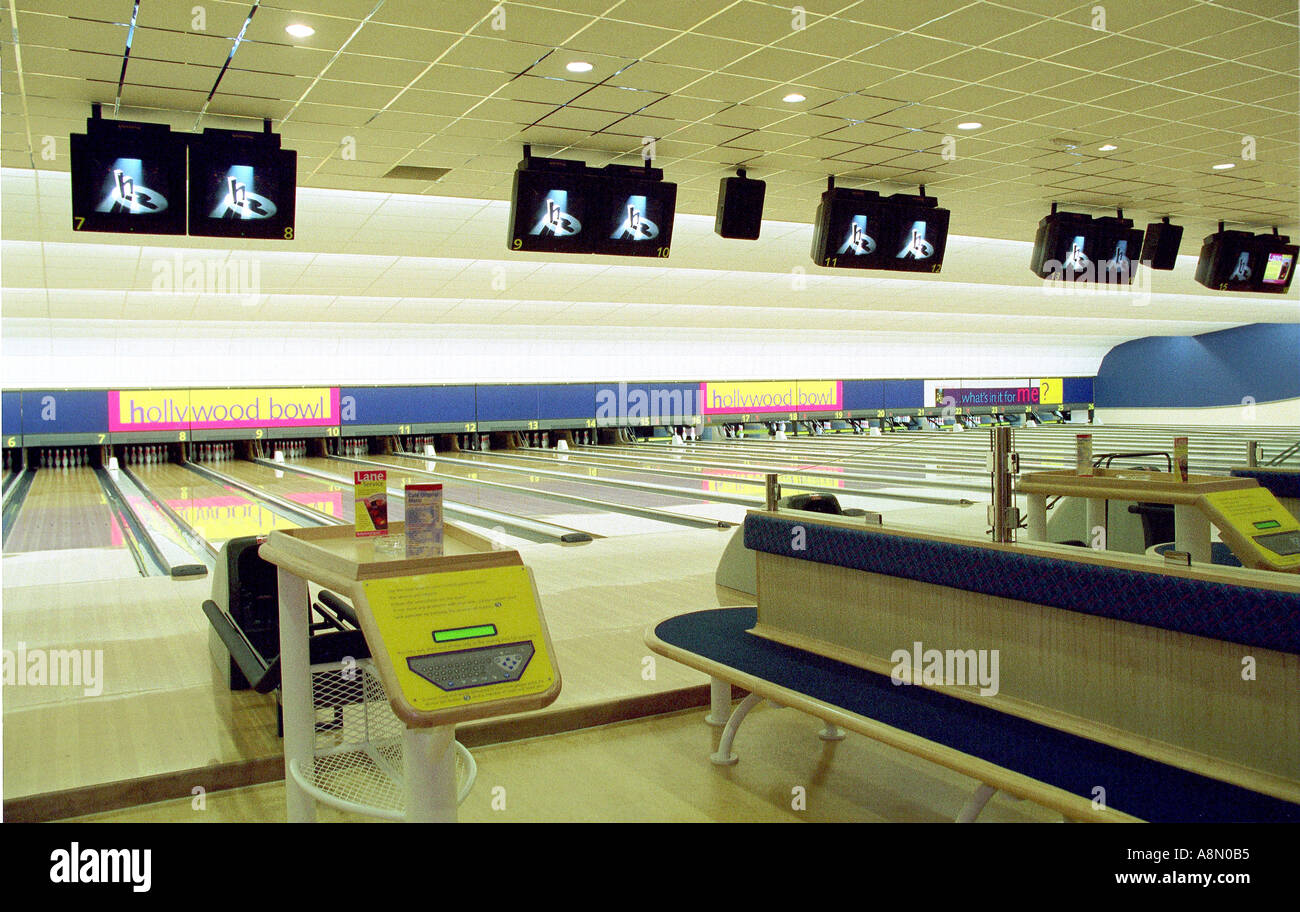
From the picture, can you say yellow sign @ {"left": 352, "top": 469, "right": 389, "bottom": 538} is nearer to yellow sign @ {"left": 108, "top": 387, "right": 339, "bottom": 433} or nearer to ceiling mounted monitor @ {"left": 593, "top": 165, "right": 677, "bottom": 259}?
ceiling mounted monitor @ {"left": 593, "top": 165, "right": 677, "bottom": 259}

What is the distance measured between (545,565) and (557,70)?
3.21 meters

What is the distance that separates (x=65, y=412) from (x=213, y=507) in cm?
648

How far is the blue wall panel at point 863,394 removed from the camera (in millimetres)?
22375

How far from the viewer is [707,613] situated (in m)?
4.05

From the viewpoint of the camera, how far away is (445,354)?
687 inches

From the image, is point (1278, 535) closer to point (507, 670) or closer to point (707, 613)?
point (707, 613)

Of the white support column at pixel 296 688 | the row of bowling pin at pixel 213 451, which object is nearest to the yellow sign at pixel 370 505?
the white support column at pixel 296 688

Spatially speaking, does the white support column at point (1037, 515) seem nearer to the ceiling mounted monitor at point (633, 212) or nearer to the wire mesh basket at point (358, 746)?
the ceiling mounted monitor at point (633, 212)

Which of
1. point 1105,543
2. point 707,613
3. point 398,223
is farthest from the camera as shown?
point 398,223

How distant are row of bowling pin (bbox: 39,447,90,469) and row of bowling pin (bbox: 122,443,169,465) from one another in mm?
565

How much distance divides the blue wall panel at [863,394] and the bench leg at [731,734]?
64.4 ft

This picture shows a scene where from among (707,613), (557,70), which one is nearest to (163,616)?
(707,613)

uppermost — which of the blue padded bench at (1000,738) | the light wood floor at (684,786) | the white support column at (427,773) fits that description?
the white support column at (427,773)

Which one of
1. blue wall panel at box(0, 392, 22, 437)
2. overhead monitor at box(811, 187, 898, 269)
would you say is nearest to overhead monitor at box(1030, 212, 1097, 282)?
overhead monitor at box(811, 187, 898, 269)
